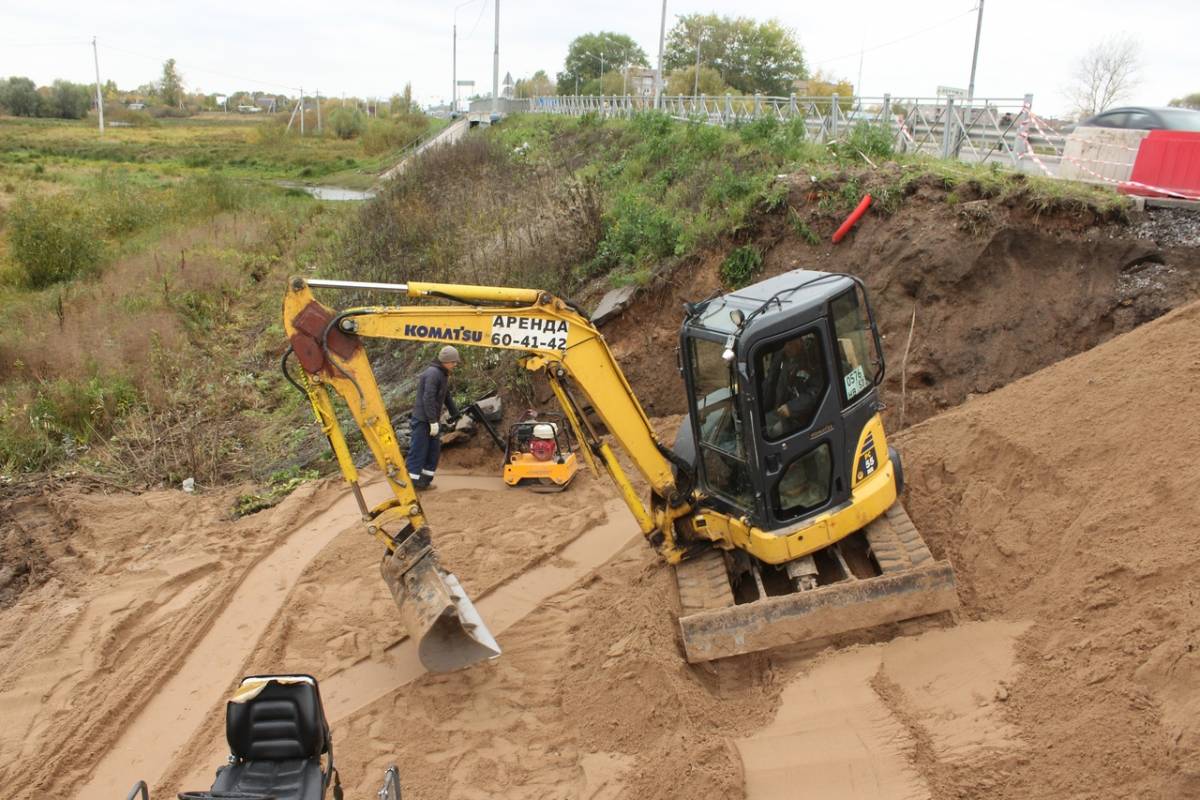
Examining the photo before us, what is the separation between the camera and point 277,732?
510cm

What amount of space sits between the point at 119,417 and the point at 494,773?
8910 mm

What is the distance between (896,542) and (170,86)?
126741 mm

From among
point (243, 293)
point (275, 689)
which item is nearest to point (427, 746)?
point (275, 689)

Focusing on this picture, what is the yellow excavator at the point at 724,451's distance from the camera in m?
6.30

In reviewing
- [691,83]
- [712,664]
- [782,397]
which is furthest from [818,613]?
[691,83]

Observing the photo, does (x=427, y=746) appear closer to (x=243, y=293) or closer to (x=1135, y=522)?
(x=1135, y=522)

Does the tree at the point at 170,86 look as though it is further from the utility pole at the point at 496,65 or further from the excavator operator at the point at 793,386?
the excavator operator at the point at 793,386

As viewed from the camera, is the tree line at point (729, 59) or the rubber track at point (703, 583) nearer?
the rubber track at point (703, 583)

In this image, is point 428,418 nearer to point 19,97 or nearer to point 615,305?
point 615,305

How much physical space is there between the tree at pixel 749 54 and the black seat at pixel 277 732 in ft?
194

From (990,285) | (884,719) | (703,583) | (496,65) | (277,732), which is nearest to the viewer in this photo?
(277,732)

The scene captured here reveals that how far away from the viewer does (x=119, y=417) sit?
1228cm

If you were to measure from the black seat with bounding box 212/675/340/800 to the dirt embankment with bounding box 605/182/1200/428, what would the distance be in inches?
273

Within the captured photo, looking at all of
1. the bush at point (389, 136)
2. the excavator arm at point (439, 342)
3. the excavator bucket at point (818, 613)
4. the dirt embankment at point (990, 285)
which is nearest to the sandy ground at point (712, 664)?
the excavator bucket at point (818, 613)
